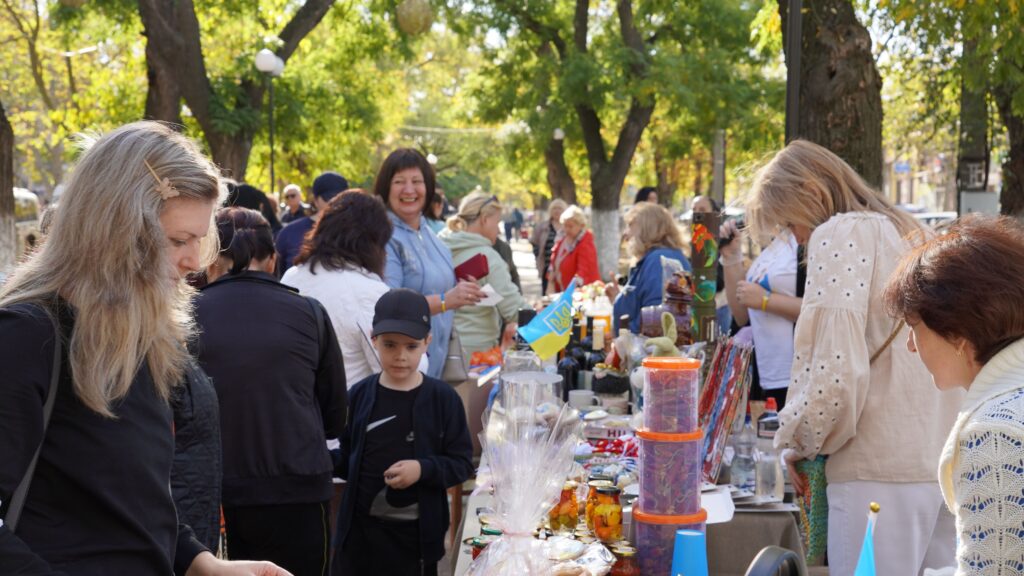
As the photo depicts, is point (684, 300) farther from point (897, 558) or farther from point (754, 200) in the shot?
point (897, 558)

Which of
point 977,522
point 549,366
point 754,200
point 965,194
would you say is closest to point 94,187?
point 977,522

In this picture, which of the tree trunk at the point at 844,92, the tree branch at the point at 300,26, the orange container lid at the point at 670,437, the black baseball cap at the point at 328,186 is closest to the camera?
the orange container lid at the point at 670,437

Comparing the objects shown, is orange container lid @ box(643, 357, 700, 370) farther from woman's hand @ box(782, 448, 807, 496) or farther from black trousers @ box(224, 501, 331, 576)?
black trousers @ box(224, 501, 331, 576)

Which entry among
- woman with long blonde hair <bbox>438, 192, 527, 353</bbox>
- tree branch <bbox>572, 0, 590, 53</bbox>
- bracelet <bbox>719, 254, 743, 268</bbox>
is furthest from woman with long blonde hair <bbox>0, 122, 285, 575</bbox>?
tree branch <bbox>572, 0, 590, 53</bbox>

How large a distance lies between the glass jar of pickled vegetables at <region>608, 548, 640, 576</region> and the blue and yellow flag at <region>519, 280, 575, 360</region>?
79.5 inches

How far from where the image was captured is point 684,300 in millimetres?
5293

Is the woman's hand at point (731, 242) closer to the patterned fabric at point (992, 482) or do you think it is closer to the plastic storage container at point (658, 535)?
the plastic storage container at point (658, 535)

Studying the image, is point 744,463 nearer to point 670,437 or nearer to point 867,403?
point 867,403

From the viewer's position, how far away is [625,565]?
3012mm

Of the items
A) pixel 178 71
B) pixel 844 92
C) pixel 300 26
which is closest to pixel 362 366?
pixel 844 92

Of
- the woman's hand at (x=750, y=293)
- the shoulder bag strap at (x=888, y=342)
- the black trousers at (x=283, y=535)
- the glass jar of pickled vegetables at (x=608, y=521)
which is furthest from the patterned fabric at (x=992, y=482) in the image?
the woman's hand at (x=750, y=293)

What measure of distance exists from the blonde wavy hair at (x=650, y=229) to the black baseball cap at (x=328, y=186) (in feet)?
7.19

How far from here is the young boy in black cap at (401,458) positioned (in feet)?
13.4

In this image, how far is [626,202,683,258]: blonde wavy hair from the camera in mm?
7191
